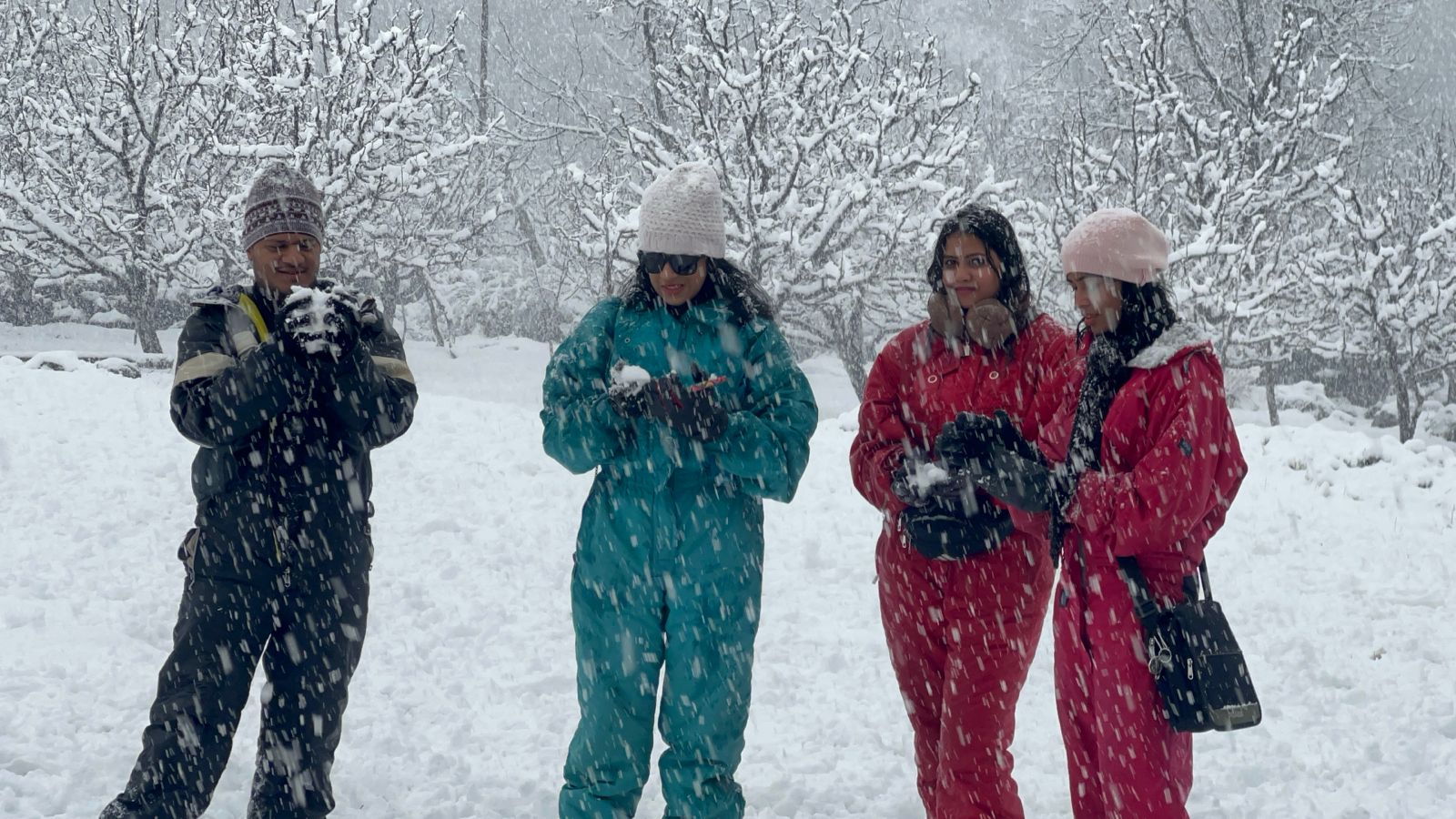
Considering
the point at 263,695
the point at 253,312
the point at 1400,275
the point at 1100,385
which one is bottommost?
the point at 263,695

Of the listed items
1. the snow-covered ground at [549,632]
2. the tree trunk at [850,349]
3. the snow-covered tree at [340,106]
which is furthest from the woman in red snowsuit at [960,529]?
the snow-covered tree at [340,106]

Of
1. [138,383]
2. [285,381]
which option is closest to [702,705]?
[285,381]

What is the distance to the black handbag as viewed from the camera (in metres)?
2.49

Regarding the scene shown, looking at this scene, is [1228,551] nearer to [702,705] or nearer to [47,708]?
[702,705]

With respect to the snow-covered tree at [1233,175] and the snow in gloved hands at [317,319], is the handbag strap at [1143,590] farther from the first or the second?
the snow-covered tree at [1233,175]

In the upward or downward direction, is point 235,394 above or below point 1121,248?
below

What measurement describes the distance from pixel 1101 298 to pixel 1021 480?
52 centimetres

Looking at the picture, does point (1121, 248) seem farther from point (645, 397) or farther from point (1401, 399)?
point (1401, 399)

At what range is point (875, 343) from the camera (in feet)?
74.0

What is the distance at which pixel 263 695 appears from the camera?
306cm

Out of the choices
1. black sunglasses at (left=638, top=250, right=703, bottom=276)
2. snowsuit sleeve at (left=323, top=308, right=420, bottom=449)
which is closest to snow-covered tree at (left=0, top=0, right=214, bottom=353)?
snowsuit sleeve at (left=323, top=308, right=420, bottom=449)

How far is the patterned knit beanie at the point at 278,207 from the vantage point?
3.08 meters

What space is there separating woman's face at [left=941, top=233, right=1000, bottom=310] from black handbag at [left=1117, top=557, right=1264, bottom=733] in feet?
3.10

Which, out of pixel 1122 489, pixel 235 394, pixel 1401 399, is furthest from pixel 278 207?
pixel 1401 399
